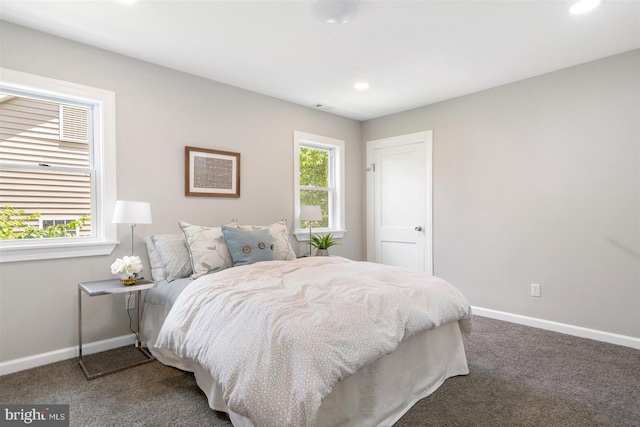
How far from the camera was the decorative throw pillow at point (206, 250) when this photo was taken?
2.78 meters

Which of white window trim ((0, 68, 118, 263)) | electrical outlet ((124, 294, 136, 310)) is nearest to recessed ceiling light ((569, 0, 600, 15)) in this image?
white window trim ((0, 68, 118, 263))

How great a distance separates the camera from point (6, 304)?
8.02ft

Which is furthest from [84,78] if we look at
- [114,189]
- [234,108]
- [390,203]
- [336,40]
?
[390,203]

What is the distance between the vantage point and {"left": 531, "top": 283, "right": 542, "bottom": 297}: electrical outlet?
3443 millimetres

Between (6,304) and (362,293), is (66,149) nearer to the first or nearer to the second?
(6,304)

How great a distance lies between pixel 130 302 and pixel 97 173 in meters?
1.10

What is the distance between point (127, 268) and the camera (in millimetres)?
2559

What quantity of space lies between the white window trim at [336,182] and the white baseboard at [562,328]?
195cm

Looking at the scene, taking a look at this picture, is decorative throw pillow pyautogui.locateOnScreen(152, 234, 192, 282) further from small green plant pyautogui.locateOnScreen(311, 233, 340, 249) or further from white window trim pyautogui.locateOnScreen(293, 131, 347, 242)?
small green plant pyautogui.locateOnScreen(311, 233, 340, 249)

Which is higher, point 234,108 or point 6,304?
point 234,108

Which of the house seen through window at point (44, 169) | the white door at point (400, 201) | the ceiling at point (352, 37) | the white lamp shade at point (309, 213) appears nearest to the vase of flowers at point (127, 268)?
the house seen through window at point (44, 169)

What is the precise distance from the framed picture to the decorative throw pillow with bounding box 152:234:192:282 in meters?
0.56

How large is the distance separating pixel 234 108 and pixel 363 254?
8.76 ft

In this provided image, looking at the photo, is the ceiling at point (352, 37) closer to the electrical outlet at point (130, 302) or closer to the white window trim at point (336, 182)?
the white window trim at point (336, 182)
